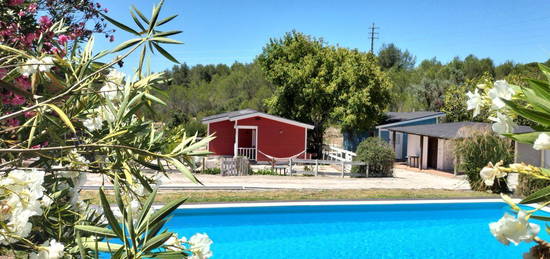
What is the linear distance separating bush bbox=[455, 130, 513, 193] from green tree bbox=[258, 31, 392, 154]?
11.1 metres

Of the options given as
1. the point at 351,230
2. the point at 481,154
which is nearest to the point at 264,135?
the point at 481,154

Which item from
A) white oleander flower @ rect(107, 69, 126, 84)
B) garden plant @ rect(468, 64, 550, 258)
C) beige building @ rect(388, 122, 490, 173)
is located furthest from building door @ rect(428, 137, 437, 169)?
garden plant @ rect(468, 64, 550, 258)

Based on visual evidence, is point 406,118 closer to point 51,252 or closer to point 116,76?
point 116,76

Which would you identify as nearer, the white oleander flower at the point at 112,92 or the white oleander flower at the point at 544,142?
the white oleander flower at the point at 544,142

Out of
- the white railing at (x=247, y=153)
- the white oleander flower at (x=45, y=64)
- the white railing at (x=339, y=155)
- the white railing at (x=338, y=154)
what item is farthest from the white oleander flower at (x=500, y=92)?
the white railing at (x=247, y=153)

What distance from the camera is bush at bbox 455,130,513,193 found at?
15226mm

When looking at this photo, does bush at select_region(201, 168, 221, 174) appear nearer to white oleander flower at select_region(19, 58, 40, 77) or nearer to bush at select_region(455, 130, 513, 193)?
bush at select_region(455, 130, 513, 193)

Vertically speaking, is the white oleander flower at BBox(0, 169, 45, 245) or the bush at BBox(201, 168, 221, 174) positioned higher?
the white oleander flower at BBox(0, 169, 45, 245)

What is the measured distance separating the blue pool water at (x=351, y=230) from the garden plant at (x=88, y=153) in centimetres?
669

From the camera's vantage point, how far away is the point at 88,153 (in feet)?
9.05

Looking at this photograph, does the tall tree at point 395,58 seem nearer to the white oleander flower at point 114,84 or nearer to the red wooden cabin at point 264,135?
the red wooden cabin at point 264,135

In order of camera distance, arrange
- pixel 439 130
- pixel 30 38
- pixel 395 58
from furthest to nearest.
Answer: pixel 395 58
pixel 439 130
pixel 30 38

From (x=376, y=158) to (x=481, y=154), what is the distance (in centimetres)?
479

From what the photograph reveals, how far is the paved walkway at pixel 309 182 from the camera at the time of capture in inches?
599
